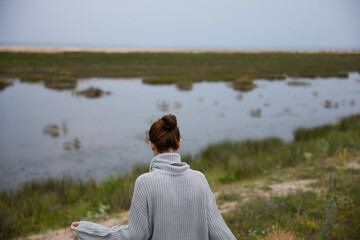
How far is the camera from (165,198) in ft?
6.04

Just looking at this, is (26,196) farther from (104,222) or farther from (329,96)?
(329,96)

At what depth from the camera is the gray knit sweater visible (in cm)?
184

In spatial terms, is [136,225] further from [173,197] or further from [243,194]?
[243,194]

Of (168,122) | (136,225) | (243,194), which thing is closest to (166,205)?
(136,225)

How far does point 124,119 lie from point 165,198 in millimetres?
17423

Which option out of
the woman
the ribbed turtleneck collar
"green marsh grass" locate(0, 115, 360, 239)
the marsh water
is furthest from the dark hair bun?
the marsh water

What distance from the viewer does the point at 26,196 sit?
7.92m

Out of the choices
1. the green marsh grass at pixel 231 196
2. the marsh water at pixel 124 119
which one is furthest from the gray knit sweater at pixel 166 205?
the marsh water at pixel 124 119

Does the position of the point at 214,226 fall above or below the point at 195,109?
above

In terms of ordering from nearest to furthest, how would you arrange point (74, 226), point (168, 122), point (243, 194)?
point (168, 122), point (74, 226), point (243, 194)

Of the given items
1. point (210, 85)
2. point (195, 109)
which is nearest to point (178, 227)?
point (195, 109)

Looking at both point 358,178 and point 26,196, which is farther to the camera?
point 26,196

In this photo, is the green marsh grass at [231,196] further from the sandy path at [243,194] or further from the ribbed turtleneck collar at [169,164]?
the ribbed turtleneck collar at [169,164]

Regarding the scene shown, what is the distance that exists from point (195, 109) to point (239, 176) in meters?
13.4
